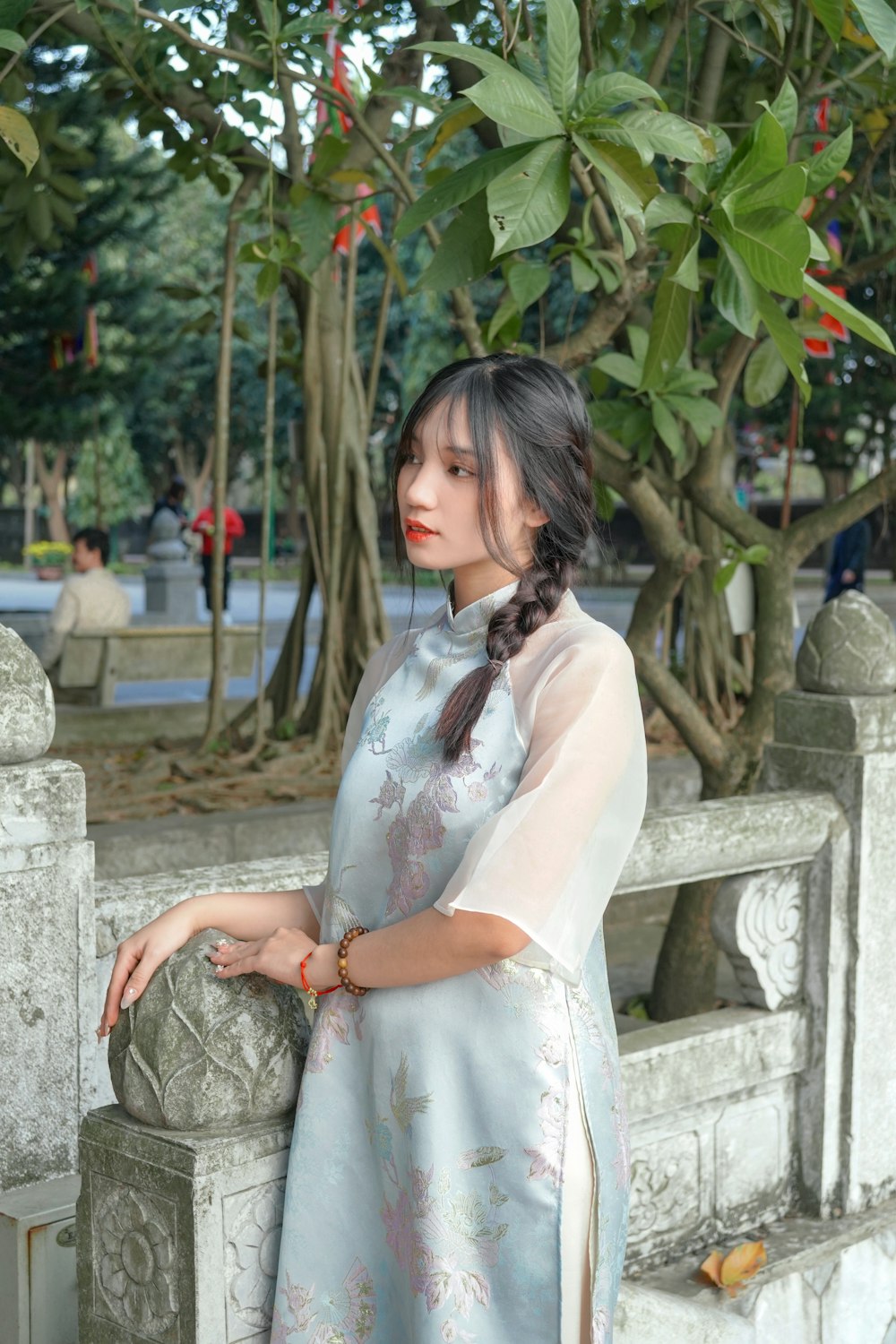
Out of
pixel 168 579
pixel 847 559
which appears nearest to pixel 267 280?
pixel 847 559

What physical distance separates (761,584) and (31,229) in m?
2.59

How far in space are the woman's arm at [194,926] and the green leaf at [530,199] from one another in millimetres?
761

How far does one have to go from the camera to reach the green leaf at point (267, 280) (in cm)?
282

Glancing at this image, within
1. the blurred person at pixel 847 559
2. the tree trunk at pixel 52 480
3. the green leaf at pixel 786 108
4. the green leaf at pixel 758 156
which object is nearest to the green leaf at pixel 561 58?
the green leaf at pixel 758 156

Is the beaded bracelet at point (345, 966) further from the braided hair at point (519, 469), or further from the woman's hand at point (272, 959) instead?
the braided hair at point (519, 469)

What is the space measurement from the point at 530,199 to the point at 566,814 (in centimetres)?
74

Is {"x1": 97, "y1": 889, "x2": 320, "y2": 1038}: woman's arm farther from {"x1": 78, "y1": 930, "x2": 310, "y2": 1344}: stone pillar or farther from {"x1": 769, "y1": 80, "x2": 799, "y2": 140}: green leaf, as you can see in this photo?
{"x1": 769, "y1": 80, "x2": 799, "y2": 140}: green leaf

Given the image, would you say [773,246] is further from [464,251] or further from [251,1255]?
[251,1255]

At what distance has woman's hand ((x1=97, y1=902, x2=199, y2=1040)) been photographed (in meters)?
1.50

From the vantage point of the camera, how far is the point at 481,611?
154 cm

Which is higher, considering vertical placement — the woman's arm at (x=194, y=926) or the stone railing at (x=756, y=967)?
the woman's arm at (x=194, y=926)

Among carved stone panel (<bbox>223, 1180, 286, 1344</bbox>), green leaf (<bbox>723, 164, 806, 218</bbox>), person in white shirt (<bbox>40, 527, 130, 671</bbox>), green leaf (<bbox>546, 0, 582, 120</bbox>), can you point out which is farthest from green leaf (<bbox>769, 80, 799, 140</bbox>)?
person in white shirt (<bbox>40, 527, 130, 671</bbox>)

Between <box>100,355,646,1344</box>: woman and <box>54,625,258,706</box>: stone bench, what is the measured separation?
18.7 ft

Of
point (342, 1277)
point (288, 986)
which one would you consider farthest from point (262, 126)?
point (342, 1277)
